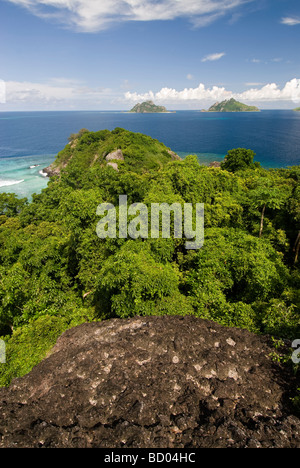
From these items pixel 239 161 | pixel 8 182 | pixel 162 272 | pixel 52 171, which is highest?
pixel 239 161

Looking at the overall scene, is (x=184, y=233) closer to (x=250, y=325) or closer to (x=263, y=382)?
(x=250, y=325)

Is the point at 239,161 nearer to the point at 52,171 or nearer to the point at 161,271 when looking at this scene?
the point at 161,271

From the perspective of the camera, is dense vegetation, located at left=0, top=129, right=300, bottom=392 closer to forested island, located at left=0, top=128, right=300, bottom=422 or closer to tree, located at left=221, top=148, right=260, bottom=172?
forested island, located at left=0, top=128, right=300, bottom=422

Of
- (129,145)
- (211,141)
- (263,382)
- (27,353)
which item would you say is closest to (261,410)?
(263,382)

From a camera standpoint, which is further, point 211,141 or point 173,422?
point 211,141

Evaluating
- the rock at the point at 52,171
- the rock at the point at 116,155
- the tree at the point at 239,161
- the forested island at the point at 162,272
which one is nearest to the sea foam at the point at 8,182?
the rock at the point at 52,171

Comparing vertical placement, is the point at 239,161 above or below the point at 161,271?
above

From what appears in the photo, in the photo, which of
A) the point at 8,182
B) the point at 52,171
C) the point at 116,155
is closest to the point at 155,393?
the point at 116,155
